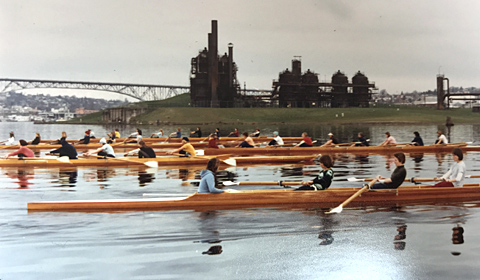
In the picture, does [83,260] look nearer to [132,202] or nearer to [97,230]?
[97,230]

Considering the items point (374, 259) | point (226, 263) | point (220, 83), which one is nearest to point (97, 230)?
point (226, 263)

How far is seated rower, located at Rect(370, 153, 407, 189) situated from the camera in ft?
43.0

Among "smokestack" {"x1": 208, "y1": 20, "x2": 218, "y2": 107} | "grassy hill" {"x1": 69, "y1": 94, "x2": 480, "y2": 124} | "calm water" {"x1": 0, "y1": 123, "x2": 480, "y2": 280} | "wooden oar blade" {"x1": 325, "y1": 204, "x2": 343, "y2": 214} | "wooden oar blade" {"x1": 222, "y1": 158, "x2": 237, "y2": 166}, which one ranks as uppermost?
"smokestack" {"x1": 208, "y1": 20, "x2": 218, "y2": 107}

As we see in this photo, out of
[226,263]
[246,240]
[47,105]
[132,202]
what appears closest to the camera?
[226,263]

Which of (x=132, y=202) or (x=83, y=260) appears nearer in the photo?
(x=83, y=260)

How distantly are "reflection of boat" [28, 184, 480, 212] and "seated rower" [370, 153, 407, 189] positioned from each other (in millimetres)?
174

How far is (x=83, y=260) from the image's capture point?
31.3ft

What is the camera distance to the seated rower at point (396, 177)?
13117 millimetres

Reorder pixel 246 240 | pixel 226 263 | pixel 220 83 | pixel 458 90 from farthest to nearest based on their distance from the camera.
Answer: pixel 458 90 < pixel 220 83 < pixel 246 240 < pixel 226 263

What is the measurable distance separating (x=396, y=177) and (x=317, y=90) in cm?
11332

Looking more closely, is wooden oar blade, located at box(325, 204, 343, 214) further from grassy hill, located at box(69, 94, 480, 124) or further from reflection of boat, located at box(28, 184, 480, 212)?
grassy hill, located at box(69, 94, 480, 124)

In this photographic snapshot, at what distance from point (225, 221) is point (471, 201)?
7.47 metres

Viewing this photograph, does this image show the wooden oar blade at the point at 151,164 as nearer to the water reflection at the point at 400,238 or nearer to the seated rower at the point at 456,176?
the seated rower at the point at 456,176

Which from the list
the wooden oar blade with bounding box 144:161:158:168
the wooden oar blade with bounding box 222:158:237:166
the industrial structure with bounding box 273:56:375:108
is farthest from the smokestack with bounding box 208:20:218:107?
the wooden oar blade with bounding box 144:161:158:168
